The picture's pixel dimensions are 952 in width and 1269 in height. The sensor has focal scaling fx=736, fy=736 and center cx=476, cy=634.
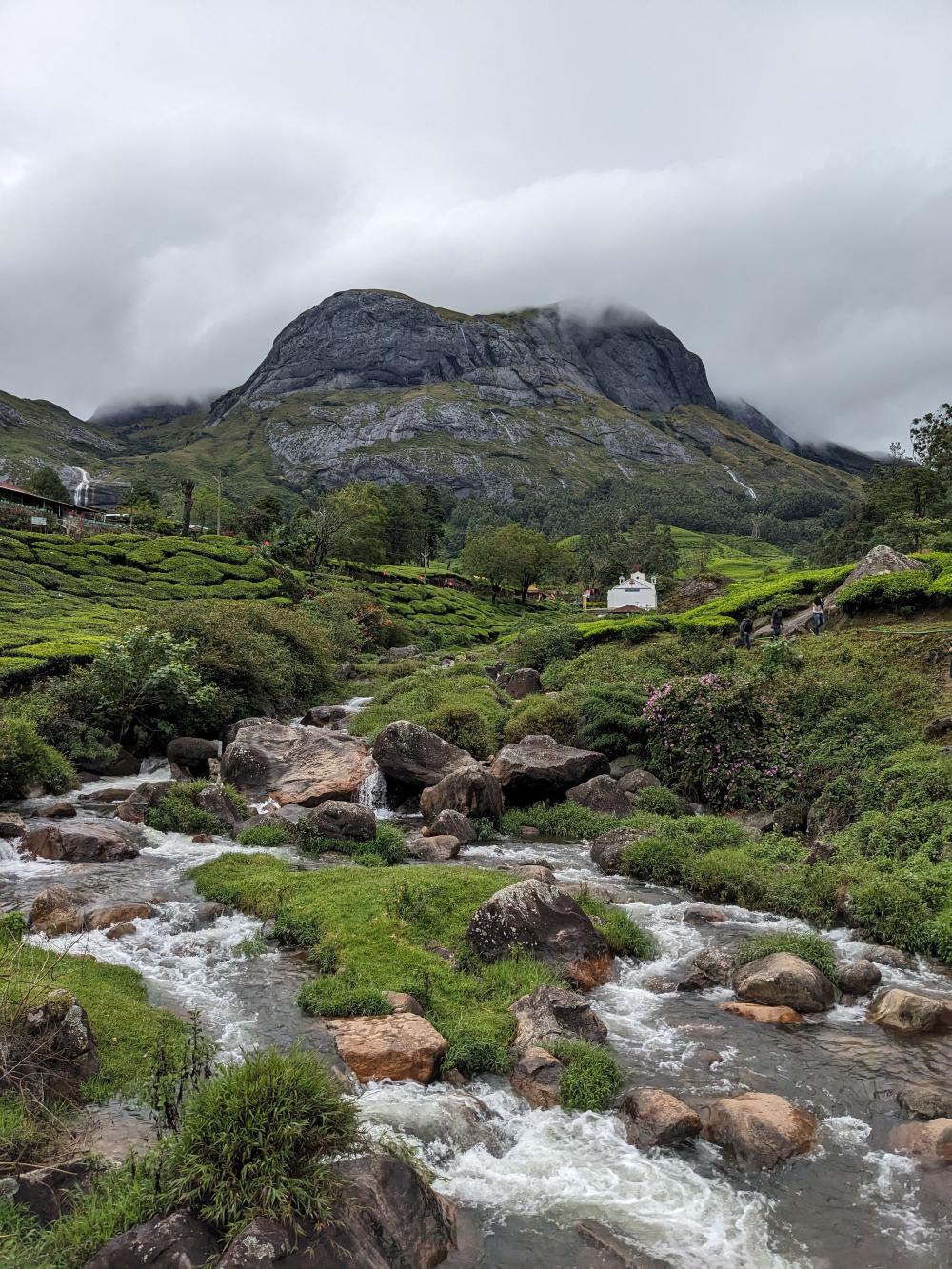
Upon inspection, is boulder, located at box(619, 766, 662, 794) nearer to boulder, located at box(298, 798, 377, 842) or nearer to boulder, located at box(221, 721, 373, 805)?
boulder, located at box(221, 721, 373, 805)

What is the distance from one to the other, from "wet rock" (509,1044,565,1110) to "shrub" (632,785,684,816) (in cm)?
1342

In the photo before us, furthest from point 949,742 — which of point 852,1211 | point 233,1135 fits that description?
point 233,1135

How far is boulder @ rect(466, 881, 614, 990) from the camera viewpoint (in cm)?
1291

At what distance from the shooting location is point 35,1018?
8414 mm

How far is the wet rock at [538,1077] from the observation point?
31.0ft

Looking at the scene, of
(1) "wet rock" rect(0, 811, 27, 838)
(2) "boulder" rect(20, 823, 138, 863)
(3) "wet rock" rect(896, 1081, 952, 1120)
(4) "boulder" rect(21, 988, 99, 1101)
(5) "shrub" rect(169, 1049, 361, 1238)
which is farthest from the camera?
(1) "wet rock" rect(0, 811, 27, 838)

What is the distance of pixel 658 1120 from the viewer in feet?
28.9

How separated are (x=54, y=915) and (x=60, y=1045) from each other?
17.8 ft

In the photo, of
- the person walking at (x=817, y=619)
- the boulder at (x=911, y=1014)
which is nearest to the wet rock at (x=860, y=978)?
the boulder at (x=911, y=1014)

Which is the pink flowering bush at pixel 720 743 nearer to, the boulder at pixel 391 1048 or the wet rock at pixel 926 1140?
the wet rock at pixel 926 1140

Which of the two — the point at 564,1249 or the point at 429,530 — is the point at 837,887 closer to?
the point at 564,1249

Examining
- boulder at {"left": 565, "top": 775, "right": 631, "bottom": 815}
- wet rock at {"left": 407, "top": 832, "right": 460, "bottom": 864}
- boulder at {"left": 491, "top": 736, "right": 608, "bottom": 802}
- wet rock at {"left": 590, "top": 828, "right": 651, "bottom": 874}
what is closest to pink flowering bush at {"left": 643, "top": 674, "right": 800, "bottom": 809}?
boulder at {"left": 565, "top": 775, "right": 631, "bottom": 815}

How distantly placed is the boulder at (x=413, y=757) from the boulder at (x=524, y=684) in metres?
13.4

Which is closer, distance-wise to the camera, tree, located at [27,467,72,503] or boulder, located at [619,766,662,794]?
boulder, located at [619,766,662,794]
